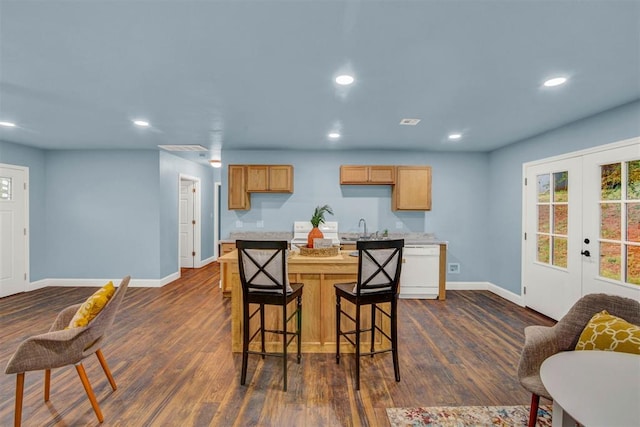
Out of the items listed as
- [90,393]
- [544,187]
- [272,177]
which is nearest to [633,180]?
[544,187]

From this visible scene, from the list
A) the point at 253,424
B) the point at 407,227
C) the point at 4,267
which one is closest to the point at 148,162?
the point at 4,267

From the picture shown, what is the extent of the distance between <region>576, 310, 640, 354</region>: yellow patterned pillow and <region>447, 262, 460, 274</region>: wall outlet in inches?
159

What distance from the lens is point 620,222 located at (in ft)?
10.8

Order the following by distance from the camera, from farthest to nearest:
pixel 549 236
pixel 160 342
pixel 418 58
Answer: pixel 549 236 < pixel 160 342 < pixel 418 58

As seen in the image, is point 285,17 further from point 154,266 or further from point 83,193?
point 83,193

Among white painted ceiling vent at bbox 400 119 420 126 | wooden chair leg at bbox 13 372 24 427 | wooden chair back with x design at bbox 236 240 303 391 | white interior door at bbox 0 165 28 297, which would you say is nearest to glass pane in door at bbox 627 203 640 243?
white painted ceiling vent at bbox 400 119 420 126

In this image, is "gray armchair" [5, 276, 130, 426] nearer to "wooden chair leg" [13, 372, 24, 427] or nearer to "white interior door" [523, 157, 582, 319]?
"wooden chair leg" [13, 372, 24, 427]

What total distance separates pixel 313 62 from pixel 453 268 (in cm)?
468

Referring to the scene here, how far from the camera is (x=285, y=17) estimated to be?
181cm

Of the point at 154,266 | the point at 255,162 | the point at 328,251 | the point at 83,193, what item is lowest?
the point at 154,266

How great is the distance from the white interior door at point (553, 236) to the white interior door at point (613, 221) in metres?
0.15

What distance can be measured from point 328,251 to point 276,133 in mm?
→ 2119

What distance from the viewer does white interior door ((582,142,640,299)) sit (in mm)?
3168

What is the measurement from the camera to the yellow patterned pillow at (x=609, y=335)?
1.64 metres
